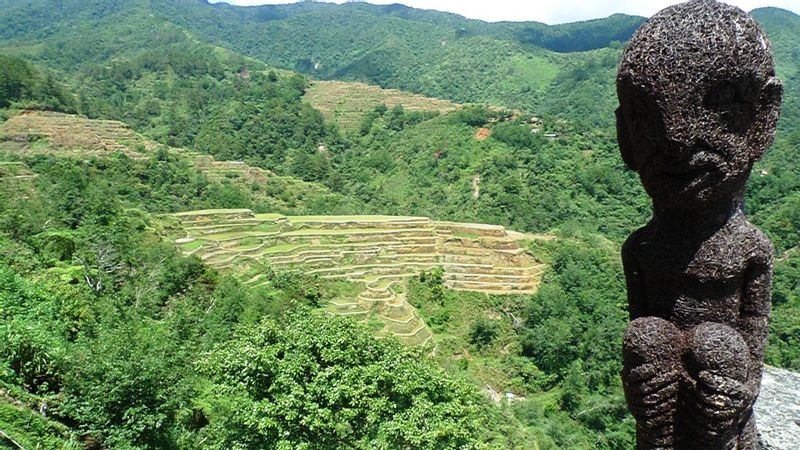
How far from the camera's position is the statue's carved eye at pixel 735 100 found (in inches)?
91.8

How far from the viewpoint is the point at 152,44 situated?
3691 inches

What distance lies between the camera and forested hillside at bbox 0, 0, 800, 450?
7547mm

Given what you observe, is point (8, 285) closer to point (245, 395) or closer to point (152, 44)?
point (245, 395)

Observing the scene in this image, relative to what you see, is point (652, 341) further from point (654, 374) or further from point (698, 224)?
point (698, 224)

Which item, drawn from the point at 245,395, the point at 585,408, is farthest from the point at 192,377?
the point at 585,408

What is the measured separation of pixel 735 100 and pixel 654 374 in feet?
4.29

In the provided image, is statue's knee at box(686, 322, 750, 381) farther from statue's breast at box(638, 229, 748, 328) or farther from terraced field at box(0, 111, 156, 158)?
terraced field at box(0, 111, 156, 158)

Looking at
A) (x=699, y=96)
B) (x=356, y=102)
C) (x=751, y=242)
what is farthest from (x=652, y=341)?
(x=356, y=102)

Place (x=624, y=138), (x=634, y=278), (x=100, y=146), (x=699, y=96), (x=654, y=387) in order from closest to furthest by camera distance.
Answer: (x=699, y=96), (x=654, y=387), (x=624, y=138), (x=634, y=278), (x=100, y=146)

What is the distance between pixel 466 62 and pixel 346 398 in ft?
325

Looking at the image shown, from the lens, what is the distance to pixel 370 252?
27.7m

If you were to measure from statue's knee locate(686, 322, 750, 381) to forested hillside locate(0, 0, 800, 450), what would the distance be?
507 centimetres

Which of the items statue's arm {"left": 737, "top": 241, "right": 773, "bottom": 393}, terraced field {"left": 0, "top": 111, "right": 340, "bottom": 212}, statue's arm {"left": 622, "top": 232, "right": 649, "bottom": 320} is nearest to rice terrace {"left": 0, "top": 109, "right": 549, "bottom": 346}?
terraced field {"left": 0, "top": 111, "right": 340, "bottom": 212}

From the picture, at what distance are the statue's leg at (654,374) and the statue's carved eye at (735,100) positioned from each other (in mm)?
980
